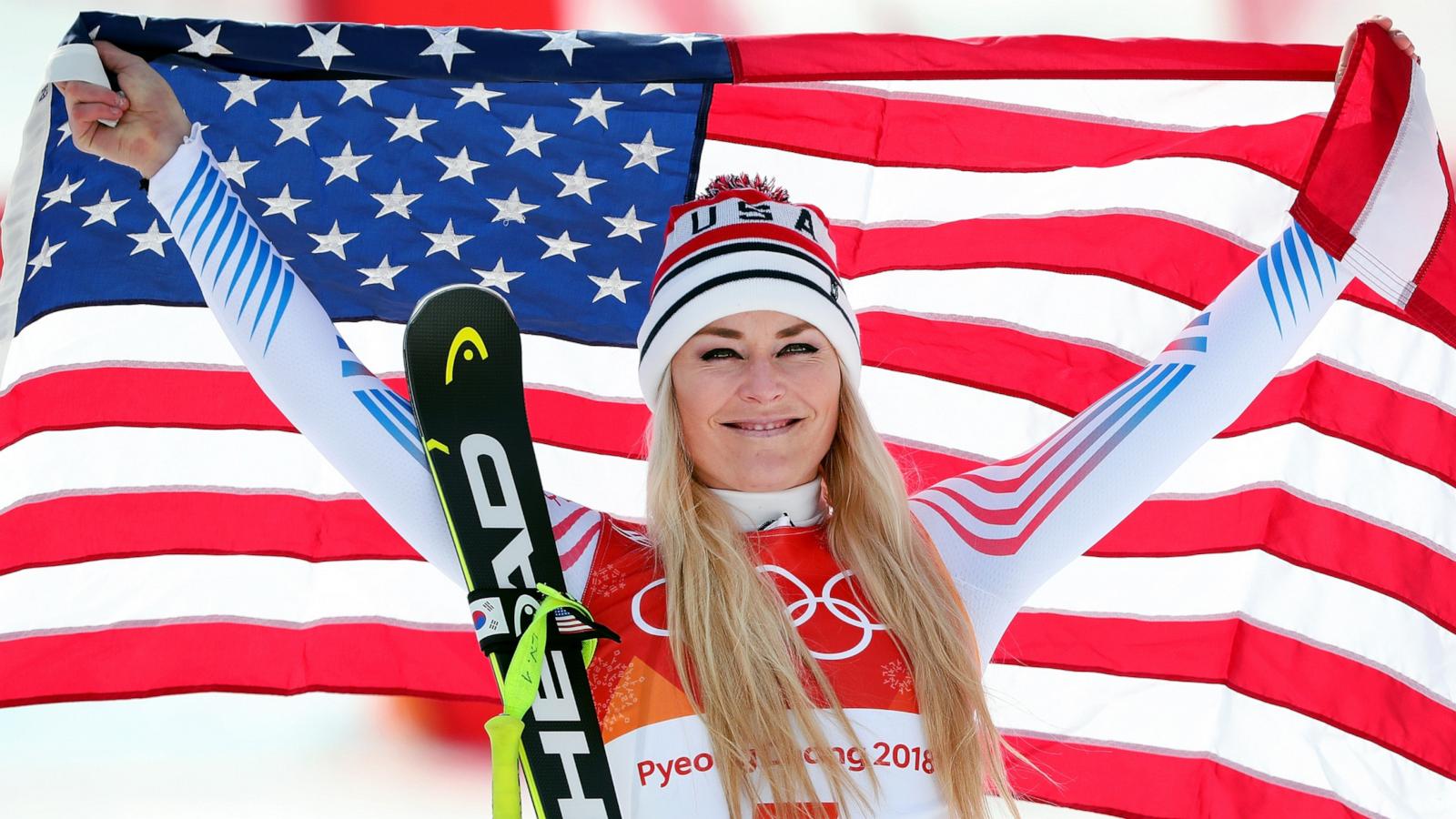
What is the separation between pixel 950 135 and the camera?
341cm

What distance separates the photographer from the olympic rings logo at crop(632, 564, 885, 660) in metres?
2.48

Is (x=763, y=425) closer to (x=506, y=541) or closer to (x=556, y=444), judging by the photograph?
(x=506, y=541)

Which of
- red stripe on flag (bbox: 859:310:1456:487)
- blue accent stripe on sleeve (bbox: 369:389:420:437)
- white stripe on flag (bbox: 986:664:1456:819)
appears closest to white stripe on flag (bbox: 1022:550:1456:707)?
white stripe on flag (bbox: 986:664:1456:819)

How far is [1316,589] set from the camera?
11.3 feet

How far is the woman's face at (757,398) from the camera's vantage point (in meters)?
2.62

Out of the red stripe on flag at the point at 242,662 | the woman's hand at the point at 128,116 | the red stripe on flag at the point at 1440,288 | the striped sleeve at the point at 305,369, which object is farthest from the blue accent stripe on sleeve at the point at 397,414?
the red stripe on flag at the point at 1440,288

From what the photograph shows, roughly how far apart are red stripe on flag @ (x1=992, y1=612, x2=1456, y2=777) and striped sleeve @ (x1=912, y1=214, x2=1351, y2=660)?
2.63ft

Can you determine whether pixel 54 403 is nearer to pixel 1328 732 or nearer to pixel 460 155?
pixel 460 155

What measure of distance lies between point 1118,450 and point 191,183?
6.52 feet

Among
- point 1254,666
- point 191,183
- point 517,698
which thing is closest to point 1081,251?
point 1254,666

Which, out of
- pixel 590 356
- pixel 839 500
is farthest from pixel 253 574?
pixel 839 500

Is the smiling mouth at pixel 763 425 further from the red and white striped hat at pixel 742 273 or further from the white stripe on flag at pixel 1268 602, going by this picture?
the white stripe on flag at pixel 1268 602

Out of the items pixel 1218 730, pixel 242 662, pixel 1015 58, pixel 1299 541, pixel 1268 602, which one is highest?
pixel 1015 58

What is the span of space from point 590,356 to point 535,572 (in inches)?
39.9
